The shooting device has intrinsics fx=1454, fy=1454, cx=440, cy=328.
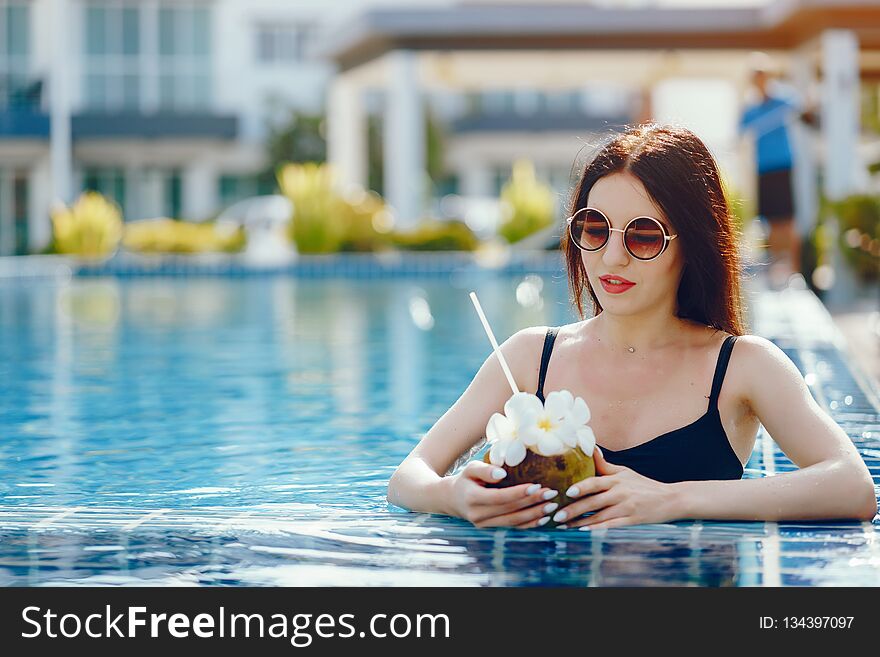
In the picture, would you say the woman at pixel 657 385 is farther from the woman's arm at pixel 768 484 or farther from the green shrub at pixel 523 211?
the green shrub at pixel 523 211

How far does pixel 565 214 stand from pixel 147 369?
4560 millimetres

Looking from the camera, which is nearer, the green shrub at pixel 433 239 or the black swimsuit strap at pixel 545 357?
the black swimsuit strap at pixel 545 357

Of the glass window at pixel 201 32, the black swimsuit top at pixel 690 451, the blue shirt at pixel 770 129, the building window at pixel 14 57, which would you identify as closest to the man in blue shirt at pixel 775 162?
the blue shirt at pixel 770 129

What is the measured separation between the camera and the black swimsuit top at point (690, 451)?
9.51 feet

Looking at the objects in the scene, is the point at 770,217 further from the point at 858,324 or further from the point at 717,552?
the point at 717,552

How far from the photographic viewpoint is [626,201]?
2809 mm

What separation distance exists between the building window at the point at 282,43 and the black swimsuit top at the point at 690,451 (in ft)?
107

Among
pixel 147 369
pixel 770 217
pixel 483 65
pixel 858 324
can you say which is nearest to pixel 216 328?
pixel 147 369

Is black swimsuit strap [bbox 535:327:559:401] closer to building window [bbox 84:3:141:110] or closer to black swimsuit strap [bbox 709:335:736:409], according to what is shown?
black swimsuit strap [bbox 709:335:736:409]

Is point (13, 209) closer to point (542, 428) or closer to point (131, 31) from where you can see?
point (131, 31)

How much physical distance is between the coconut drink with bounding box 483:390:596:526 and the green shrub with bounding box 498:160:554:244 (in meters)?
17.5

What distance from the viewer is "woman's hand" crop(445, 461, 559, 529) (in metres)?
2.61

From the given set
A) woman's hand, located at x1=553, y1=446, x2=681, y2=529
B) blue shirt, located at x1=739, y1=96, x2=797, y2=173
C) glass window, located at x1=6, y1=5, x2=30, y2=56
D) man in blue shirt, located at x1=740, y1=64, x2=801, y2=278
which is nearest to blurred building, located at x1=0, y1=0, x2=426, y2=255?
glass window, located at x1=6, y1=5, x2=30, y2=56

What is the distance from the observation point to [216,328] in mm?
9812
